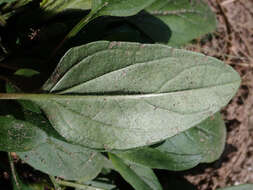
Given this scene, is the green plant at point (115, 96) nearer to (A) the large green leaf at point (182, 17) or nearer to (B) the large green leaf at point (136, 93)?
(B) the large green leaf at point (136, 93)

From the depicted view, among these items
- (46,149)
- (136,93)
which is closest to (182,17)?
(136,93)

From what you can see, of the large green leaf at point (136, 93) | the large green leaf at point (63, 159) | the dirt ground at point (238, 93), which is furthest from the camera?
the dirt ground at point (238, 93)

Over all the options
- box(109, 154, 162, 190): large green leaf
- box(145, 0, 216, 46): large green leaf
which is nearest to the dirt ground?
box(145, 0, 216, 46): large green leaf

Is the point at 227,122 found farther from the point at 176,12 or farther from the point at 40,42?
the point at 40,42

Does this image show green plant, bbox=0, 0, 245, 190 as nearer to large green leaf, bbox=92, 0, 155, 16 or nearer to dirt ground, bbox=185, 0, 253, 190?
large green leaf, bbox=92, 0, 155, 16

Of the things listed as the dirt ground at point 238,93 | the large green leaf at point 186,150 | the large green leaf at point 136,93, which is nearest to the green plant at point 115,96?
the large green leaf at point 136,93

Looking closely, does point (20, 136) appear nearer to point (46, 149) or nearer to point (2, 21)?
point (46, 149)

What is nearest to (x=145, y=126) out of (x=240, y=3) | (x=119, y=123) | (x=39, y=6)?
(x=119, y=123)
